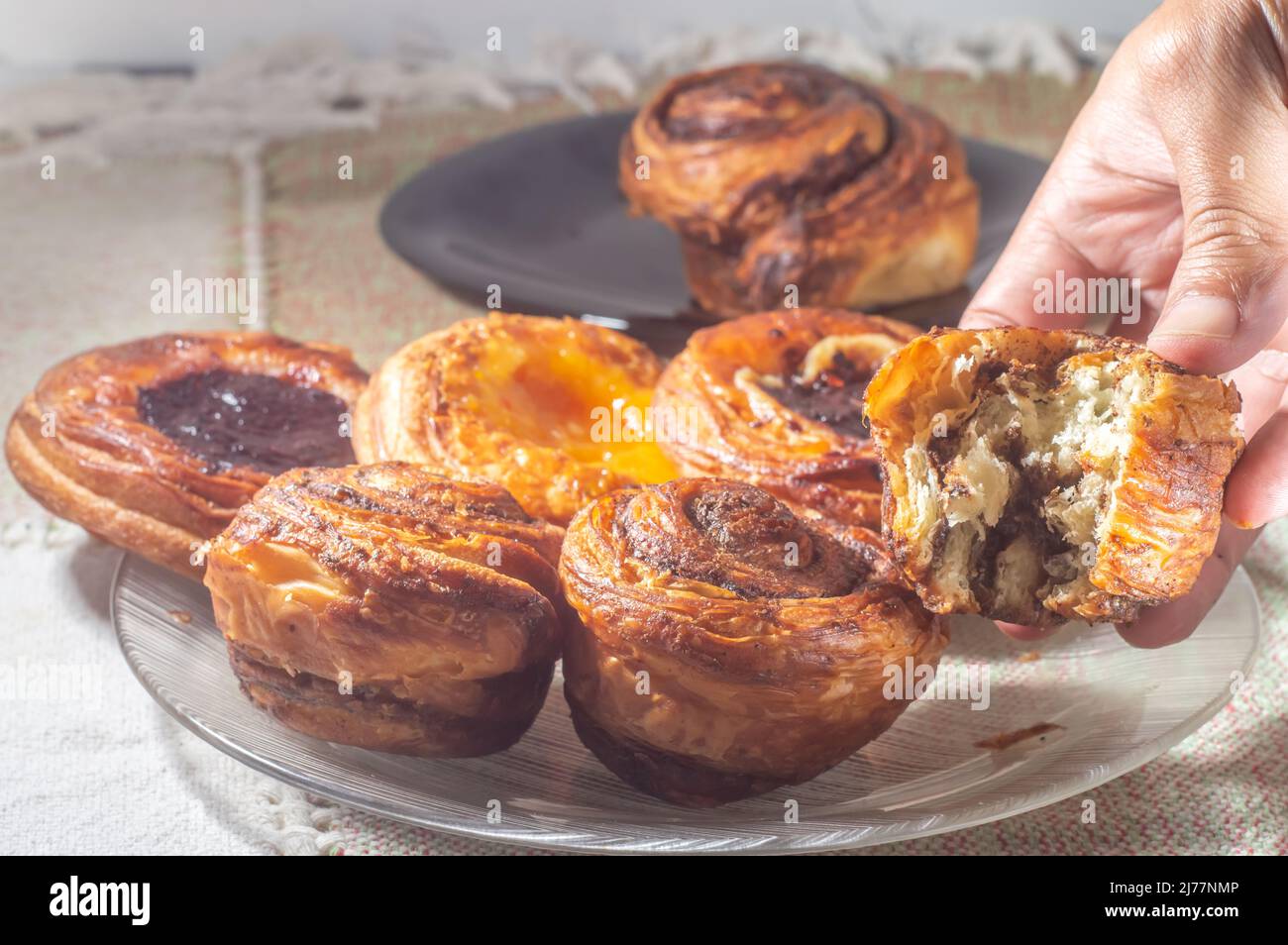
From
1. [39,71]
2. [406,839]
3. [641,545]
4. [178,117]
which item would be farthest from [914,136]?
[39,71]

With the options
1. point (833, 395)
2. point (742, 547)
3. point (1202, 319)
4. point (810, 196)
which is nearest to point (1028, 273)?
point (833, 395)

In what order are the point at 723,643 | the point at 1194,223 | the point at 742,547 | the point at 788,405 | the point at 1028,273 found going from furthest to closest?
1. the point at 1028,273
2. the point at 788,405
3. the point at 1194,223
4. the point at 742,547
5. the point at 723,643

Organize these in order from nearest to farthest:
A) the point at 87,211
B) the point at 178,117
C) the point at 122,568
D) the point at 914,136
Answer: the point at 122,568 < the point at 914,136 < the point at 87,211 < the point at 178,117

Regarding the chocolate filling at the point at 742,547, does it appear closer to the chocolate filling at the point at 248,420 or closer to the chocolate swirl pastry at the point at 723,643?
the chocolate swirl pastry at the point at 723,643

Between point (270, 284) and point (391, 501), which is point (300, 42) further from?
point (391, 501)

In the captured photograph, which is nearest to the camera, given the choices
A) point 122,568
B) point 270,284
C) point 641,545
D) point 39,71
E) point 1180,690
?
point 641,545

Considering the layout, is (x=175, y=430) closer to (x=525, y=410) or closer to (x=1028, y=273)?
(x=525, y=410)

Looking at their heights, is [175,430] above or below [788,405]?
below
